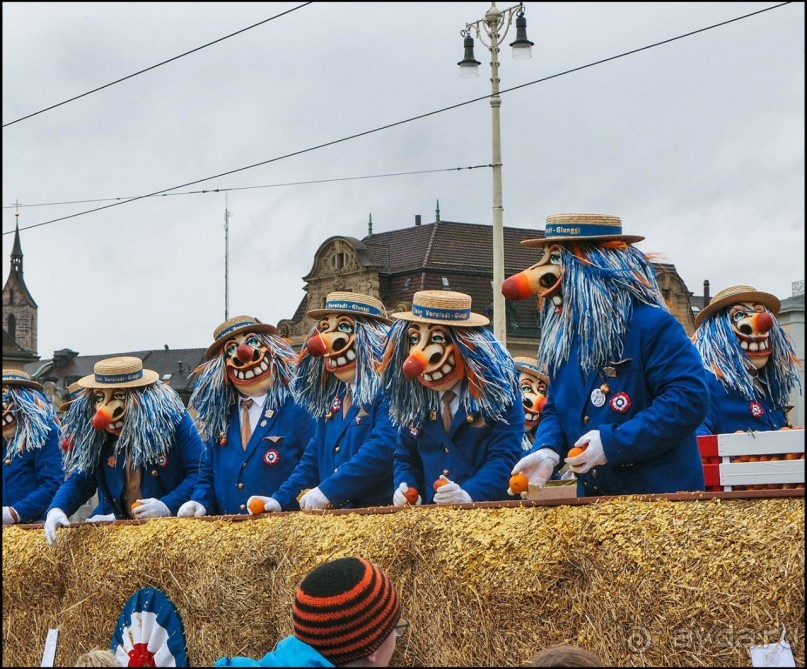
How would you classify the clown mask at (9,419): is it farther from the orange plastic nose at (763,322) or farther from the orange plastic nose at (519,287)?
the orange plastic nose at (763,322)

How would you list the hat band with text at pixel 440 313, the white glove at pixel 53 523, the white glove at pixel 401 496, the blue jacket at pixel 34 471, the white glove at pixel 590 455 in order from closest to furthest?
the white glove at pixel 590 455 → the white glove at pixel 401 496 → the hat band with text at pixel 440 313 → the white glove at pixel 53 523 → the blue jacket at pixel 34 471

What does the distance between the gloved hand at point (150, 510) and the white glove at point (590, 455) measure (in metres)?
2.99

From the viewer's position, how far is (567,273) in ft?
17.4

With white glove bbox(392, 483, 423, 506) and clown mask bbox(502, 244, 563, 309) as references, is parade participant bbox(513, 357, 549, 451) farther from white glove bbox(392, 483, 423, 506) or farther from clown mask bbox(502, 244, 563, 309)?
clown mask bbox(502, 244, 563, 309)

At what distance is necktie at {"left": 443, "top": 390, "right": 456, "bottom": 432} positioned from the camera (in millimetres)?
6129

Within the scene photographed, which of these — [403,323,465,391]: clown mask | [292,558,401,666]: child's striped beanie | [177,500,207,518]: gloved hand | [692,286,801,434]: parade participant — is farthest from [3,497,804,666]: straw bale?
[692,286,801,434]: parade participant

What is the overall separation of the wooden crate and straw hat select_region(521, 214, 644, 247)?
1.01m

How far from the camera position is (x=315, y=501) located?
6301 millimetres

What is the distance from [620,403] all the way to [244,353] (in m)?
2.66

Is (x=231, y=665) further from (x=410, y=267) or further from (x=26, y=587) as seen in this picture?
(x=410, y=267)

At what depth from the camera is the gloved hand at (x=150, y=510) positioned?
23.5ft

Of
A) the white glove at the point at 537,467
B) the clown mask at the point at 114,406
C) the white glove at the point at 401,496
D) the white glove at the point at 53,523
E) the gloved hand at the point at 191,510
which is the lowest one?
the white glove at the point at 53,523

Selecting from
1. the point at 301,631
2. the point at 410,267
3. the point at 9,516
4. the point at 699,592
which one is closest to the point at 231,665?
the point at 301,631

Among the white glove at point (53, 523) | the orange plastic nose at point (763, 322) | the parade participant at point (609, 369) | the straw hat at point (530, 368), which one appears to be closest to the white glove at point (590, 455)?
the parade participant at point (609, 369)
